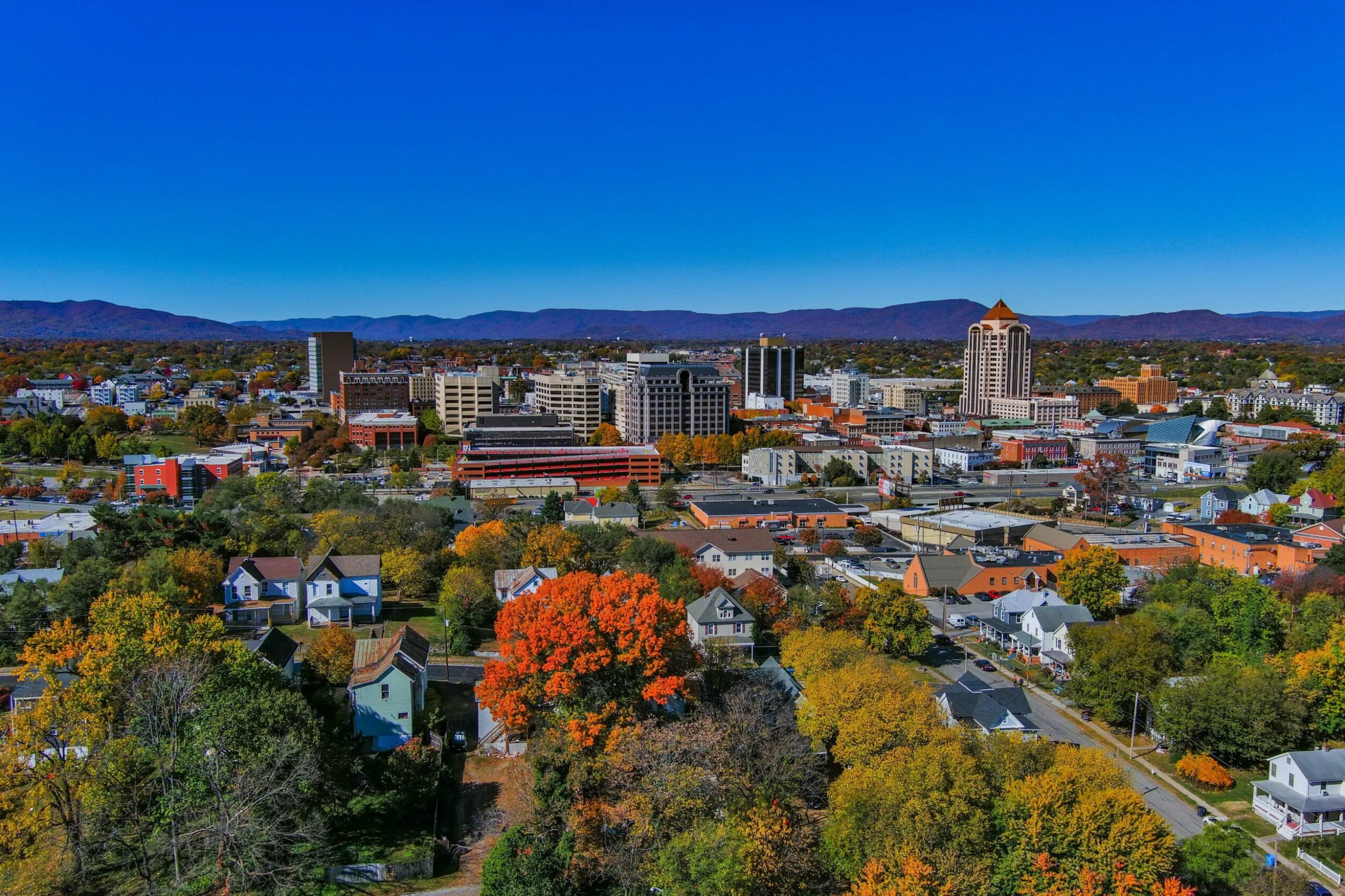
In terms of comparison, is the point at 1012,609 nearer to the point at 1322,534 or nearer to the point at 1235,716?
the point at 1235,716

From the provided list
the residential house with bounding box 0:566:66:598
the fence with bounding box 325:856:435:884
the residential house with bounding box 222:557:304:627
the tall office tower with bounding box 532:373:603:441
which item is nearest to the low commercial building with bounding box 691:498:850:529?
the residential house with bounding box 222:557:304:627

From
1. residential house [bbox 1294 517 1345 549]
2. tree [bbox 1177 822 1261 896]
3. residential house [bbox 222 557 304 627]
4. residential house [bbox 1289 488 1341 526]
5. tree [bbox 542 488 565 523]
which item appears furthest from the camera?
residential house [bbox 1289 488 1341 526]

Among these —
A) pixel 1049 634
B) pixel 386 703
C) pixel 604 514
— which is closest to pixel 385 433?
pixel 604 514

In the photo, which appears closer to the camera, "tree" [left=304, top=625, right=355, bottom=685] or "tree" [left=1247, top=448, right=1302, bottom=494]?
"tree" [left=304, top=625, right=355, bottom=685]

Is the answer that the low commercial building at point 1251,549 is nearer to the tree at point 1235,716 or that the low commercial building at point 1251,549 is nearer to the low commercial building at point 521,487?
the tree at point 1235,716

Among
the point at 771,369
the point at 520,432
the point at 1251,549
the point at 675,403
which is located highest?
the point at 771,369

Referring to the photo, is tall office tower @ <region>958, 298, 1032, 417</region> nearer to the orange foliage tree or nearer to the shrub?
the shrub
